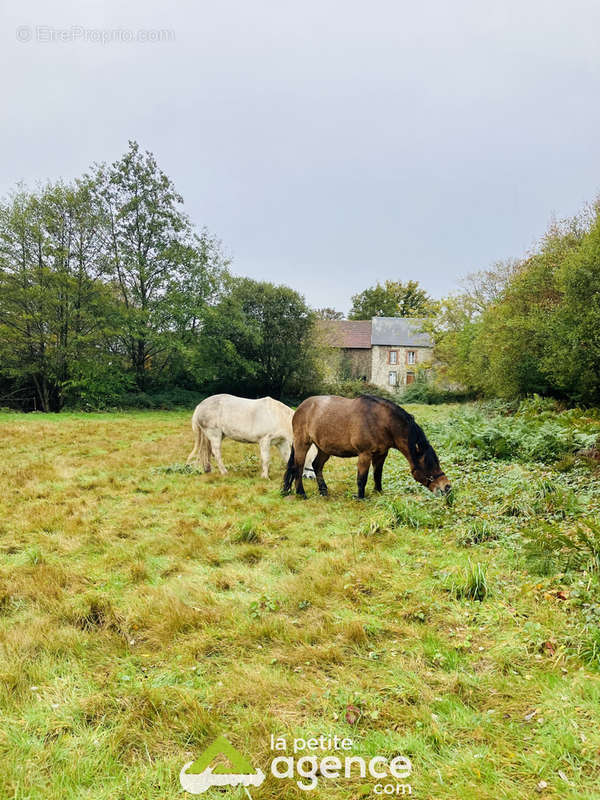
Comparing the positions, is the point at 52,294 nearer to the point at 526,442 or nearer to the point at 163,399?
the point at 163,399

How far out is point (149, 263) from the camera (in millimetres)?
25656

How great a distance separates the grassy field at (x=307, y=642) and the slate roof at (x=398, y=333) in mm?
40672

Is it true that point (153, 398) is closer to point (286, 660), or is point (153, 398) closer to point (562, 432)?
point (562, 432)

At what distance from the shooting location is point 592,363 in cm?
1388

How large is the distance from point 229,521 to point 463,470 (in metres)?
4.38

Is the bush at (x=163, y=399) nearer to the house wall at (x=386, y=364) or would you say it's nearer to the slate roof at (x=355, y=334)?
the slate roof at (x=355, y=334)

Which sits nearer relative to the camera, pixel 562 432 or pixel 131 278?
pixel 562 432

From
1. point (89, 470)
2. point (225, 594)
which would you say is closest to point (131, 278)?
point (89, 470)

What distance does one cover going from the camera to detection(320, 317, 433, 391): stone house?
1768 inches

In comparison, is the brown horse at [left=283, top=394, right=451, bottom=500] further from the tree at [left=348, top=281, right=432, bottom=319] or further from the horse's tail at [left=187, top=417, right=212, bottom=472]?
the tree at [left=348, top=281, right=432, bottom=319]

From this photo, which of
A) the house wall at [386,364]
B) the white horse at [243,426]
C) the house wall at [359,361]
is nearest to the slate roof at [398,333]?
the house wall at [386,364]

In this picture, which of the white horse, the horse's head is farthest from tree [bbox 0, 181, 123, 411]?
the horse's head

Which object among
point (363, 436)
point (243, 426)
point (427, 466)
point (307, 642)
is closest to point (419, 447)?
point (427, 466)

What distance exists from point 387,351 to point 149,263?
90.9 feet
